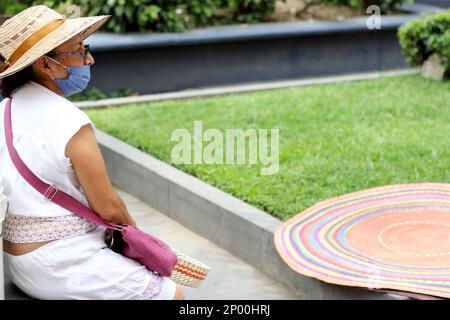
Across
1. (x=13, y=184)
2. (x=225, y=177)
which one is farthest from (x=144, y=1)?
(x=13, y=184)

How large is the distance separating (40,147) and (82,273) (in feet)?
1.53

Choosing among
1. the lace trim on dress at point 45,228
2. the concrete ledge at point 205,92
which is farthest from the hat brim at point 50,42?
the concrete ledge at point 205,92

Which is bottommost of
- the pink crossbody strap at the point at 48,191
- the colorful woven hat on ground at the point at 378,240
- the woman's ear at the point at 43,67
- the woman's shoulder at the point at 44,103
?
the colorful woven hat on ground at the point at 378,240

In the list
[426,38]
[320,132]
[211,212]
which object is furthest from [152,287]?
[426,38]

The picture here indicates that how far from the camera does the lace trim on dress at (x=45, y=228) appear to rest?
339 centimetres

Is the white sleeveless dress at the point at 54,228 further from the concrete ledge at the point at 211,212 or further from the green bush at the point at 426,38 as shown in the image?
the green bush at the point at 426,38

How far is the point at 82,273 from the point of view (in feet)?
11.0

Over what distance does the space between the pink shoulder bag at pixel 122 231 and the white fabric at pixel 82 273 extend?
0.05 m

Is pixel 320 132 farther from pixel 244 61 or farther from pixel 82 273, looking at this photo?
pixel 82 273

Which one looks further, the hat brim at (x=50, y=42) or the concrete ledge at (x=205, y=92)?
the concrete ledge at (x=205, y=92)

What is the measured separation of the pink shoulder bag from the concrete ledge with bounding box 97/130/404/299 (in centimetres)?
134

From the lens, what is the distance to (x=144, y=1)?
963 cm

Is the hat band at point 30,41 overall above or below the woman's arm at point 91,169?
above
